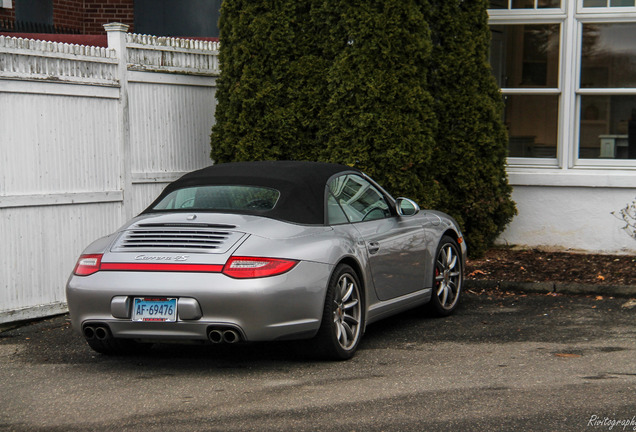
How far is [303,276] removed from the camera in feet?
21.4

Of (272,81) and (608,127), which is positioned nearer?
(272,81)

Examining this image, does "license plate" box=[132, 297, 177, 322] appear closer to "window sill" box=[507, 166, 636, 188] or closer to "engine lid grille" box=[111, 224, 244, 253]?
"engine lid grille" box=[111, 224, 244, 253]

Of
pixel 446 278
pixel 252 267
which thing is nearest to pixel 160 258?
pixel 252 267

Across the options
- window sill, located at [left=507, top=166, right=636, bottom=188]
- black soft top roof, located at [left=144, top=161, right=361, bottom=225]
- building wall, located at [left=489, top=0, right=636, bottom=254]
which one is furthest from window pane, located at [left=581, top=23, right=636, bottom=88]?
black soft top roof, located at [left=144, top=161, right=361, bottom=225]

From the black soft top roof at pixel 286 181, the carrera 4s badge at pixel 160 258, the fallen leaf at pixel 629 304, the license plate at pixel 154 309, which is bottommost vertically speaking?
the fallen leaf at pixel 629 304

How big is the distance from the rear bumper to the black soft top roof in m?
0.55

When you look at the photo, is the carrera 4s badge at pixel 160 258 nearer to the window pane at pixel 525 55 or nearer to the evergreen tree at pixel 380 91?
the evergreen tree at pixel 380 91

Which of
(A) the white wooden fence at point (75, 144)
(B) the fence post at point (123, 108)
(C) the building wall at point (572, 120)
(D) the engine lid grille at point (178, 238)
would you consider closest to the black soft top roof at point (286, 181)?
(D) the engine lid grille at point (178, 238)

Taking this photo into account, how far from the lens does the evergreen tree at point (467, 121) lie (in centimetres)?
1153

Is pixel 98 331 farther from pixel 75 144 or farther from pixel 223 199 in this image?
pixel 75 144

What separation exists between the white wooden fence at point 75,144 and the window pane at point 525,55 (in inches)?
159

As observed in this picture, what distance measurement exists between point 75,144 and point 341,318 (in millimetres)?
3911

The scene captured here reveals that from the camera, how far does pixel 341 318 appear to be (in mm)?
6930

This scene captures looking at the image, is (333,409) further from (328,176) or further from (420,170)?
(420,170)
